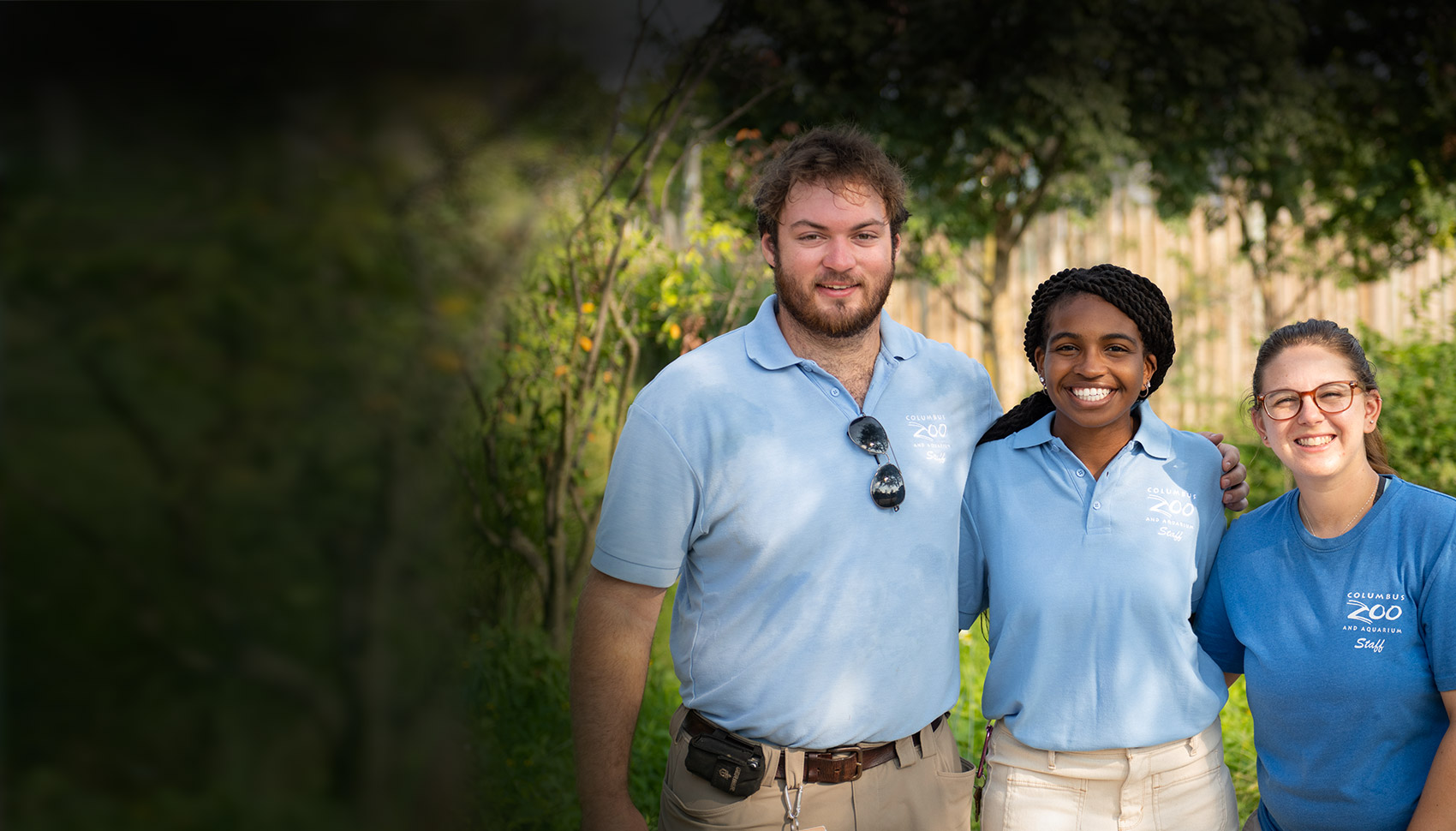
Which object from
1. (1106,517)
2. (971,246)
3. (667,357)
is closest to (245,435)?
(1106,517)

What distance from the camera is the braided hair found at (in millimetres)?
2303

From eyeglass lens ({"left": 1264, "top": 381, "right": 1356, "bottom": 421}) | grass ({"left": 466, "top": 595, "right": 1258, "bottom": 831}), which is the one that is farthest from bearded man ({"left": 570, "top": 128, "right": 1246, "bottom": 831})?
grass ({"left": 466, "top": 595, "right": 1258, "bottom": 831})

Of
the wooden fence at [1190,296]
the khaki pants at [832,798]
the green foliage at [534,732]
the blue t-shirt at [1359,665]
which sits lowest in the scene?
the green foliage at [534,732]

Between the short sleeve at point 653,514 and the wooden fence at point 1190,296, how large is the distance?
5.51 meters

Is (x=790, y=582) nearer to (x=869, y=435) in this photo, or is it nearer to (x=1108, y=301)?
(x=869, y=435)

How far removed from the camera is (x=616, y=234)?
4660 mm

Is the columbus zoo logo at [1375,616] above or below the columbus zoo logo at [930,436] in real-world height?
below

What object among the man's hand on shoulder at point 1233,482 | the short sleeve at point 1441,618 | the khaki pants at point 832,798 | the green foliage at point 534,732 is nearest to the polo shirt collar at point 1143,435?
the man's hand on shoulder at point 1233,482

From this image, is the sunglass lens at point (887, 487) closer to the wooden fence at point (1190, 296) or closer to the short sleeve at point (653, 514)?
the short sleeve at point (653, 514)

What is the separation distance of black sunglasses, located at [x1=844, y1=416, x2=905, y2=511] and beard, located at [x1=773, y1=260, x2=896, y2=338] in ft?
0.64

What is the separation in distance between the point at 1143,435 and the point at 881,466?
60 cm

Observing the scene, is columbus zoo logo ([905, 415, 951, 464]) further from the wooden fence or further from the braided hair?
the wooden fence

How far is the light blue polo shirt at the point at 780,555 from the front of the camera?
85.4 inches

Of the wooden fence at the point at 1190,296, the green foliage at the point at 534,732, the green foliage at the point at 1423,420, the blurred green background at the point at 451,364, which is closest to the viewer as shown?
the blurred green background at the point at 451,364
